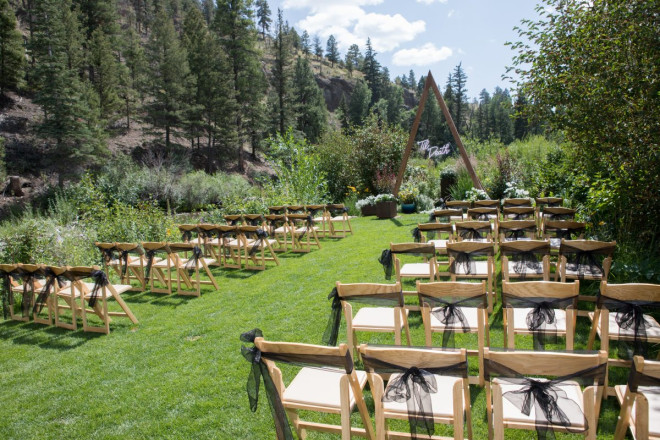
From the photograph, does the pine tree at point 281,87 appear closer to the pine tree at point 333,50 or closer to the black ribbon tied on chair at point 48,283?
the black ribbon tied on chair at point 48,283

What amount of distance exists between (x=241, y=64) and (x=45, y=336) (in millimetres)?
35570

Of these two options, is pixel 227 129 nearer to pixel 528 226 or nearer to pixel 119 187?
pixel 119 187

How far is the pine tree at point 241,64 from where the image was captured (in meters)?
35.8

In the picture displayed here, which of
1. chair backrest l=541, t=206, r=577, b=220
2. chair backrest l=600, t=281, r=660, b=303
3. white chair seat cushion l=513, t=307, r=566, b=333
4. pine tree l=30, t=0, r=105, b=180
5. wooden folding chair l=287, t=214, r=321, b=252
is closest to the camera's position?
chair backrest l=600, t=281, r=660, b=303

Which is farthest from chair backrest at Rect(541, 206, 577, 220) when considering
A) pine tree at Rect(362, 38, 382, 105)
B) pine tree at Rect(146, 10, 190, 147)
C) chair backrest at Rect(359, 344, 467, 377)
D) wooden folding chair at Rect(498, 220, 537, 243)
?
pine tree at Rect(362, 38, 382, 105)

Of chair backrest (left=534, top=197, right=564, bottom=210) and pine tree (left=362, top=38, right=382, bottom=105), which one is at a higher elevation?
pine tree (left=362, top=38, right=382, bottom=105)

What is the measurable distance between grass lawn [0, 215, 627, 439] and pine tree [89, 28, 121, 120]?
106 feet

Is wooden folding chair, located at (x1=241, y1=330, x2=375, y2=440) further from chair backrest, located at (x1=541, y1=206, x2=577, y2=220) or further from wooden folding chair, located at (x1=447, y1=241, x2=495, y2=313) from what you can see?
chair backrest, located at (x1=541, y1=206, x2=577, y2=220)

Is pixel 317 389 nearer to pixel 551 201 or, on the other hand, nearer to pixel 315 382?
pixel 315 382

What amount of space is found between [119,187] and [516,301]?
2189 cm

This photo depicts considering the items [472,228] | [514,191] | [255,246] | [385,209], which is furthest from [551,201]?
[385,209]

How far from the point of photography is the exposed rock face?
7456 centimetres

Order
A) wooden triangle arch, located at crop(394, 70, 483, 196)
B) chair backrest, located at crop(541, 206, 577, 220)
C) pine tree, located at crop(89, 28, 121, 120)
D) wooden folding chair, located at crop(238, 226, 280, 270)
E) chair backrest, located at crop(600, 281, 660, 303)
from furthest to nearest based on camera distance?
pine tree, located at crop(89, 28, 121, 120)
wooden triangle arch, located at crop(394, 70, 483, 196)
wooden folding chair, located at crop(238, 226, 280, 270)
chair backrest, located at crop(541, 206, 577, 220)
chair backrest, located at crop(600, 281, 660, 303)

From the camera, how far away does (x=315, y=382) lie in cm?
276
